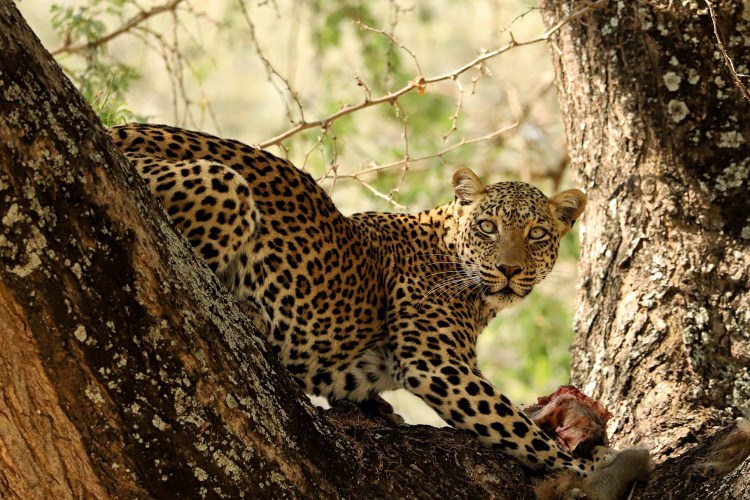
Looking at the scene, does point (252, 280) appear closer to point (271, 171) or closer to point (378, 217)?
point (271, 171)

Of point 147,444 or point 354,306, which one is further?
point 354,306

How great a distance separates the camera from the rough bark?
3.19 m

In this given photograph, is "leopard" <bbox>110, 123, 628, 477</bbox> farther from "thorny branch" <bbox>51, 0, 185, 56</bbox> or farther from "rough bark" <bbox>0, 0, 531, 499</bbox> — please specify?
"thorny branch" <bbox>51, 0, 185, 56</bbox>

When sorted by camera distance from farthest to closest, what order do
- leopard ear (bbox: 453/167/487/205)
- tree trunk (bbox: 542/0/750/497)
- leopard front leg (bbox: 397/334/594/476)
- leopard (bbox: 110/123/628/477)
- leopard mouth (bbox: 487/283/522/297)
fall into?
leopard ear (bbox: 453/167/487/205)
leopard mouth (bbox: 487/283/522/297)
tree trunk (bbox: 542/0/750/497)
leopard front leg (bbox: 397/334/594/476)
leopard (bbox: 110/123/628/477)

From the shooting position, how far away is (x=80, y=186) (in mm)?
3312

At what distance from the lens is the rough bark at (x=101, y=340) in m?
3.19

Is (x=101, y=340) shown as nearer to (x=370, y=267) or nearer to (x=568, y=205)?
(x=370, y=267)

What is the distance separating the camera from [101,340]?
10.8 ft

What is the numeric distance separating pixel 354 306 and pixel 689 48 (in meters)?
2.51

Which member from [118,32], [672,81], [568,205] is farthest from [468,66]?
[118,32]

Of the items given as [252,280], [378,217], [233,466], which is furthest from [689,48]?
[233,466]

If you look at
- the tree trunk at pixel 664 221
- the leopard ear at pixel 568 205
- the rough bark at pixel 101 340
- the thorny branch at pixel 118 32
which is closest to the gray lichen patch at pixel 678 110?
the tree trunk at pixel 664 221

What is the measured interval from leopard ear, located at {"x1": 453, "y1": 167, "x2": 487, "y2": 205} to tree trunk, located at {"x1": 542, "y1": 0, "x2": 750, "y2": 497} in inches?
27.0

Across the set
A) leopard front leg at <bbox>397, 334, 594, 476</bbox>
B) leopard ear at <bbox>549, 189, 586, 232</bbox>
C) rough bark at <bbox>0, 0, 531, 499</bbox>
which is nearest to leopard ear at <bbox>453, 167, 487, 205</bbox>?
leopard ear at <bbox>549, 189, 586, 232</bbox>
